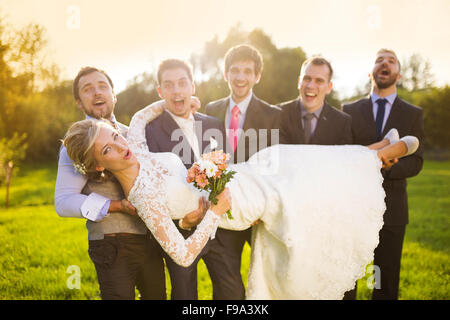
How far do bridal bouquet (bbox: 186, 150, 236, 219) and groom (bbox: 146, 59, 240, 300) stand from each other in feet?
2.22

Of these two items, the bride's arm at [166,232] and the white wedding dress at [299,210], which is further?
the white wedding dress at [299,210]

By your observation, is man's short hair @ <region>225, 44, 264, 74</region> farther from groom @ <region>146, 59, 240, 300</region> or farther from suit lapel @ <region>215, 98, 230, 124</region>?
groom @ <region>146, 59, 240, 300</region>

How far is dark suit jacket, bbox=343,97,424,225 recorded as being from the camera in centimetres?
380

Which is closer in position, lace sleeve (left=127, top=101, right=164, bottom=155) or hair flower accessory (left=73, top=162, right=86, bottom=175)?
hair flower accessory (left=73, top=162, right=86, bottom=175)

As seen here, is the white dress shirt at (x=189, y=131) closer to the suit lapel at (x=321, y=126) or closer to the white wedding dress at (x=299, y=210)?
the white wedding dress at (x=299, y=210)

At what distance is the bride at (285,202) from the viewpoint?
8.61 ft

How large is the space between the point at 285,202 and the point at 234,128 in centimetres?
145

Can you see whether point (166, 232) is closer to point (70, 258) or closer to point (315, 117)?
point (315, 117)

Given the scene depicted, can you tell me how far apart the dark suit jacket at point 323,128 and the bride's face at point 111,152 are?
6.63 ft

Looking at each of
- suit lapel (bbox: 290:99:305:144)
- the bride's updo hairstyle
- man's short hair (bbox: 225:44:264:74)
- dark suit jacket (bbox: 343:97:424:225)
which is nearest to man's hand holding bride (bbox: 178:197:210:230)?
the bride's updo hairstyle

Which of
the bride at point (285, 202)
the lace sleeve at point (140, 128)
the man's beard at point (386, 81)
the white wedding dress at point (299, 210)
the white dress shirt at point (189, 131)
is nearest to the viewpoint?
the bride at point (285, 202)

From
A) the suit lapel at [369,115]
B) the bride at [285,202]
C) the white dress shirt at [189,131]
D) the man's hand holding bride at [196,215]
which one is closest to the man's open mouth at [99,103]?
the bride at [285,202]

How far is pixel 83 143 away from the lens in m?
2.55
